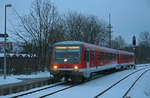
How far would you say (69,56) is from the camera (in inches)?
593

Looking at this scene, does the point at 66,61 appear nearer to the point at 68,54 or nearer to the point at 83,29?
the point at 68,54

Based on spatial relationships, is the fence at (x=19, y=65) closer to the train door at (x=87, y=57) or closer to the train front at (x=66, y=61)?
the train front at (x=66, y=61)

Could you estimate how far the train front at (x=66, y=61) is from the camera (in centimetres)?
1455

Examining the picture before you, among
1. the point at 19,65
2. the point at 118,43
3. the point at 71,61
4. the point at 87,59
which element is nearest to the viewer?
the point at 71,61

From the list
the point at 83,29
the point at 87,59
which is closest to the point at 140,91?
the point at 87,59

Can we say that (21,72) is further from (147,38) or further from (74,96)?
(147,38)

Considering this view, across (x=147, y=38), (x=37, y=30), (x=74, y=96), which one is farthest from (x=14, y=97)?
(x=147, y=38)

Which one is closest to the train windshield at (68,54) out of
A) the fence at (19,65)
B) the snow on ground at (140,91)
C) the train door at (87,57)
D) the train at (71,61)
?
the train at (71,61)

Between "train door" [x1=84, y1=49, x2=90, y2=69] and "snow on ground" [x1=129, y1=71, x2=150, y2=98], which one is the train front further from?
"snow on ground" [x1=129, y1=71, x2=150, y2=98]

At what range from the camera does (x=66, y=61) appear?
15.0 m

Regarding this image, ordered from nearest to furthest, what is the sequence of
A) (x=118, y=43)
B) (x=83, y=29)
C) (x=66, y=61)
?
(x=66, y=61), (x=83, y=29), (x=118, y=43)

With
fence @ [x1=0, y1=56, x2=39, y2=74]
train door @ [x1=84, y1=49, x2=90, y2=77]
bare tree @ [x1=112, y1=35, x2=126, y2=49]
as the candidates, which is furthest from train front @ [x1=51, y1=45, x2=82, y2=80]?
bare tree @ [x1=112, y1=35, x2=126, y2=49]

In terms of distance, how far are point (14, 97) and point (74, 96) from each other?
286 cm

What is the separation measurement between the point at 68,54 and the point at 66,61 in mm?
527
